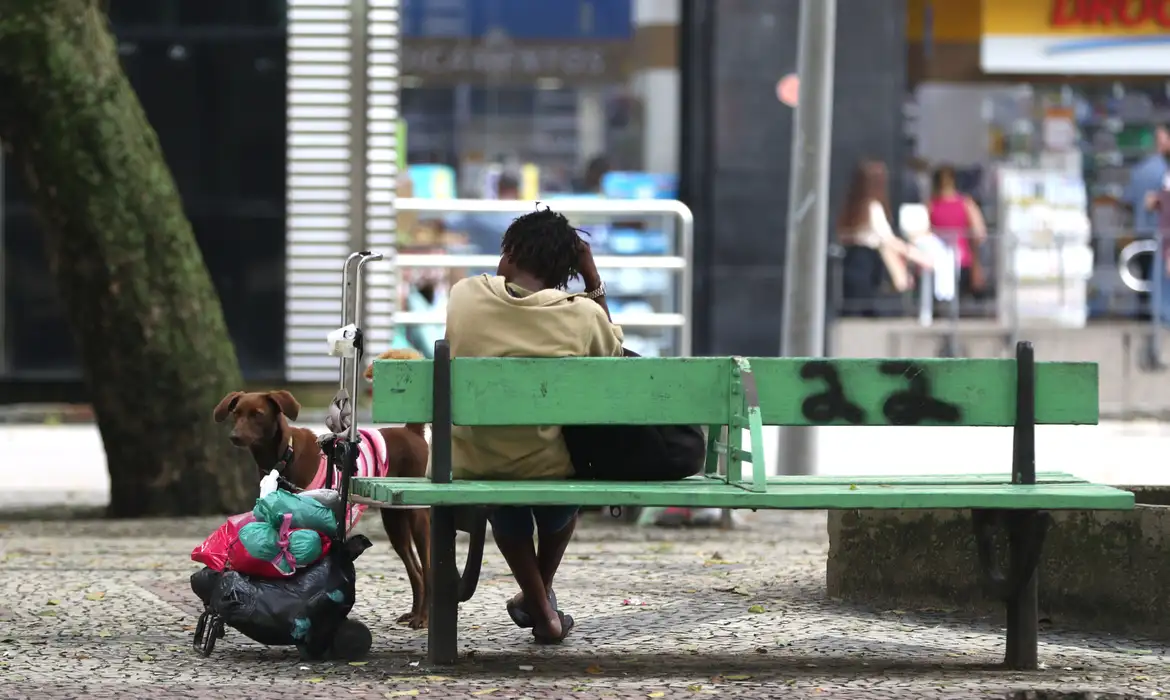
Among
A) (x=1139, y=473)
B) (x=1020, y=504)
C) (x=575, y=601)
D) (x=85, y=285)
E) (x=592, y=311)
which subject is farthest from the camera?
(x=1139, y=473)

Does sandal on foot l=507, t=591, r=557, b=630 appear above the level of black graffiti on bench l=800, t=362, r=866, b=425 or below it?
below

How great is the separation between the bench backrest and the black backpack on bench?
8.5 inches

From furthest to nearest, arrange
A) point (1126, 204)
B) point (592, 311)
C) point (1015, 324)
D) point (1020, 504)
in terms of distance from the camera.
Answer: point (1126, 204)
point (1015, 324)
point (592, 311)
point (1020, 504)

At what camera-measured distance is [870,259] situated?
57.2ft

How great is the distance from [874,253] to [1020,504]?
1180 centimetres

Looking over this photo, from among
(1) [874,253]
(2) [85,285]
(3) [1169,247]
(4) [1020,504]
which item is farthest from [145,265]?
(3) [1169,247]

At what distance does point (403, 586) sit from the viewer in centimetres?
780

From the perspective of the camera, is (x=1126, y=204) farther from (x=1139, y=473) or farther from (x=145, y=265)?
(x=145, y=265)

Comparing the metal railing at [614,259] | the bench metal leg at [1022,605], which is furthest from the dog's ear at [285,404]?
the metal railing at [614,259]

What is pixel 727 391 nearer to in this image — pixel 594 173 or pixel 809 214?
pixel 809 214

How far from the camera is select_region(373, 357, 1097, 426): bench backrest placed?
19.2ft

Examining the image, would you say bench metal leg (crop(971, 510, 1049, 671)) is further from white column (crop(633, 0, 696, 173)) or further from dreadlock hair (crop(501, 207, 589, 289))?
white column (crop(633, 0, 696, 173))

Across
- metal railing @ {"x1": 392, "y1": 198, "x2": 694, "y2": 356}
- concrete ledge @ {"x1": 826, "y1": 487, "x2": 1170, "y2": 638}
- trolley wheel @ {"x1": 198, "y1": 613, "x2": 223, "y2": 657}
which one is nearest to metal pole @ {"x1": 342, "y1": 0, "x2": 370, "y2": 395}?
metal railing @ {"x1": 392, "y1": 198, "x2": 694, "y2": 356}

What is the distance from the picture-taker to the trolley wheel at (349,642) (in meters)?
6.11
